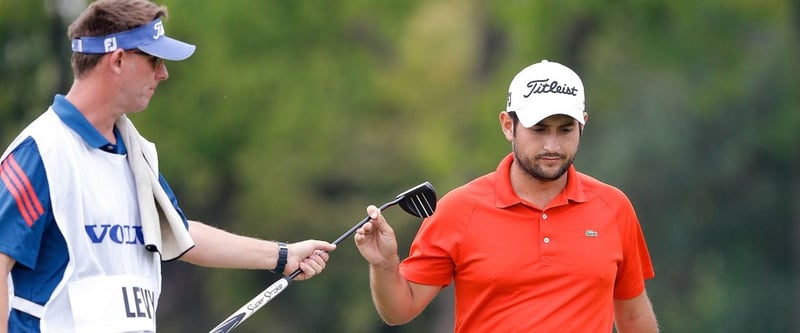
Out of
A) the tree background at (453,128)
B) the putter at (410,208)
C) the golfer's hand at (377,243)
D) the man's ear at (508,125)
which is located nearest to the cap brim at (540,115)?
the man's ear at (508,125)

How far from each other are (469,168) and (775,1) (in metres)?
5.41

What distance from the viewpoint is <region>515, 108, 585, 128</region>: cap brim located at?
5.67m

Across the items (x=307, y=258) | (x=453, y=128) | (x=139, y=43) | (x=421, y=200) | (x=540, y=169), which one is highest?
(x=139, y=43)

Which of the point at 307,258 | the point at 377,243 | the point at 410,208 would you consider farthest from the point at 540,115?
the point at 307,258

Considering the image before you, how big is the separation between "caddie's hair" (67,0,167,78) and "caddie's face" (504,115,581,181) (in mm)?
1479

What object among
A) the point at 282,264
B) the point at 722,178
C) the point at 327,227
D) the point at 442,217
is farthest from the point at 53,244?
the point at 722,178

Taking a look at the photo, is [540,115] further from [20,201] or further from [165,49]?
[20,201]

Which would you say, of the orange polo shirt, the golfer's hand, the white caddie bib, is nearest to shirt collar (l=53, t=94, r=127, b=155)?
the white caddie bib

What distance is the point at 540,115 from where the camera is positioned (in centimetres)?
568

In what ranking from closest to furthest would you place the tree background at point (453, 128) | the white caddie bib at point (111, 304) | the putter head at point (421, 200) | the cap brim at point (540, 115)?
the white caddie bib at point (111, 304), the cap brim at point (540, 115), the putter head at point (421, 200), the tree background at point (453, 128)

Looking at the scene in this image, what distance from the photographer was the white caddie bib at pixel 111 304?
15.8 feet

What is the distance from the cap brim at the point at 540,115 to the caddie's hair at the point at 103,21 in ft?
4.68

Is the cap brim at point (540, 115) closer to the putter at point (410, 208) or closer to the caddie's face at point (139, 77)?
the putter at point (410, 208)

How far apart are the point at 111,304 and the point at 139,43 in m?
0.85
